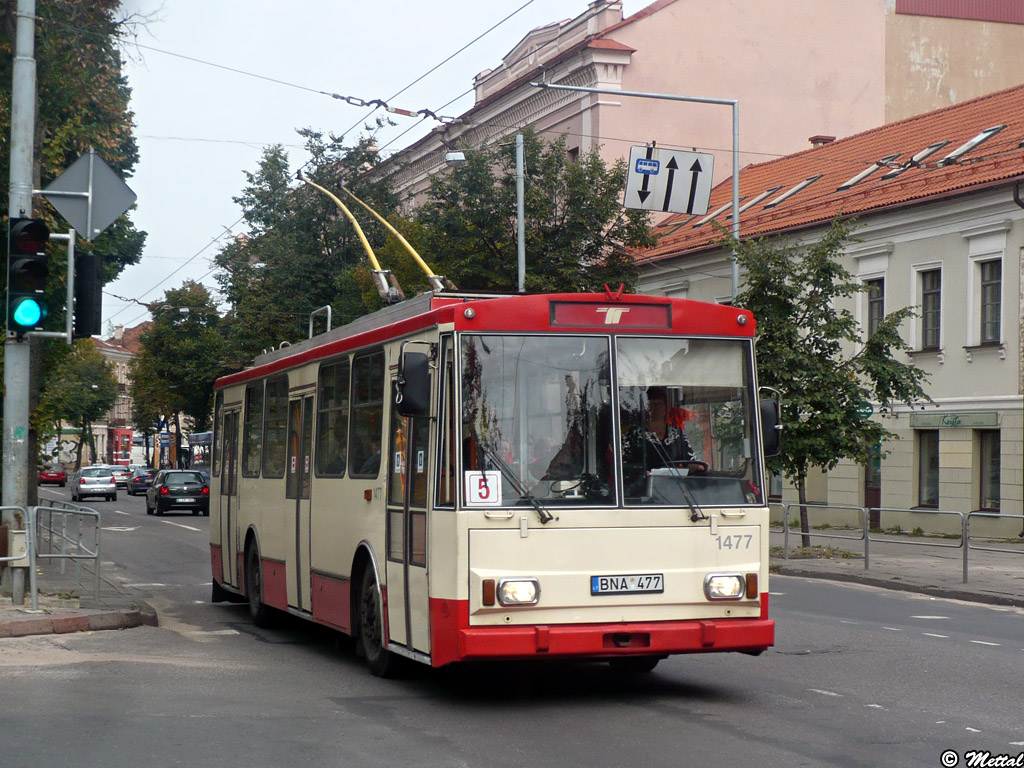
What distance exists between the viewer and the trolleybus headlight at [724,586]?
368 inches

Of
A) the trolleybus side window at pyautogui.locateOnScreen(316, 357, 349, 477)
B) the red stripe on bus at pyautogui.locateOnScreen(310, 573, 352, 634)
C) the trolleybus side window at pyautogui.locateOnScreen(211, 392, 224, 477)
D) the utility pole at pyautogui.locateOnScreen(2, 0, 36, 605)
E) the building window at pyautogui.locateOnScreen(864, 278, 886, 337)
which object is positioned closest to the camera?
the red stripe on bus at pyautogui.locateOnScreen(310, 573, 352, 634)

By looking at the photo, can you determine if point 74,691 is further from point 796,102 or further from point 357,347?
point 796,102

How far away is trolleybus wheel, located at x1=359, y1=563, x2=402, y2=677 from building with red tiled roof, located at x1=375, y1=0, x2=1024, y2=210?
118 ft

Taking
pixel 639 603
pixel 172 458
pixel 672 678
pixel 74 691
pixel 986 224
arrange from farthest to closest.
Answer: pixel 172 458, pixel 986 224, pixel 672 678, pixel 74 691, pixel 639 603

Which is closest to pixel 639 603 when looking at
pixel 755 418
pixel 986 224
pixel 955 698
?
pixel 755 418

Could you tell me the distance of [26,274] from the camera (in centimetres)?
1330

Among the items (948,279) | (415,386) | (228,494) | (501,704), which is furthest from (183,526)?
(415,386)

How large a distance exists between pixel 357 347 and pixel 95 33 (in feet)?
30.2

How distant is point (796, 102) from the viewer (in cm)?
4891

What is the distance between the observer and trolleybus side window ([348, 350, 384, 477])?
10680 mm

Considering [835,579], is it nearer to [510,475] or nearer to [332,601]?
[332,601]

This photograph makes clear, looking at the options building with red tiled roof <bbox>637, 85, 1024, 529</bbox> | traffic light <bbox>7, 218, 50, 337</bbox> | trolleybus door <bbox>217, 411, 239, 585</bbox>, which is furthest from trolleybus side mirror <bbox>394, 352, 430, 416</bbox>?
building with red tiled roof <bbox>637, 85, 1024, 529</bbox>

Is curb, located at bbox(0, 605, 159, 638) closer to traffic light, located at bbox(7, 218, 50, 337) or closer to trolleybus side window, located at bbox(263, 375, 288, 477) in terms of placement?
trolleybus side window, located at bbox(263, 375, 288, 477)

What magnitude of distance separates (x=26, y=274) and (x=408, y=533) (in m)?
5.40
